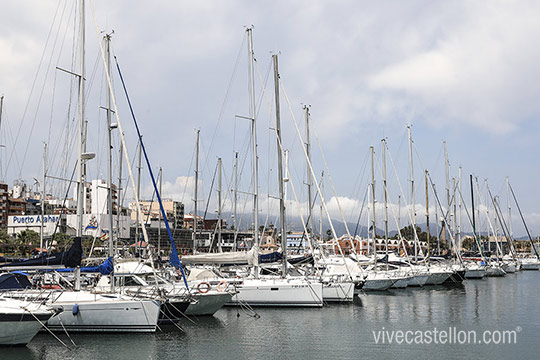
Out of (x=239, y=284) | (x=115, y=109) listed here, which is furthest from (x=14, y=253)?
(x=115, y=109)

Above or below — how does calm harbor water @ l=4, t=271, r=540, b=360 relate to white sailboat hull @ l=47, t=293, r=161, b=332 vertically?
below

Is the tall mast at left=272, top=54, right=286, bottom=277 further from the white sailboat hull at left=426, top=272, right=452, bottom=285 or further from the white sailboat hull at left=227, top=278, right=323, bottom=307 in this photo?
the white sailboat hull at left=426, top=272, right=452, bottom=285

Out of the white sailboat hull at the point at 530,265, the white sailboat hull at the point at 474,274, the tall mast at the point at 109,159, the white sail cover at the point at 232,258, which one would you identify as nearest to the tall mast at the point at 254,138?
the white sail cover at the point at 232,258

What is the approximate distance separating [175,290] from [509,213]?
89.8 meters

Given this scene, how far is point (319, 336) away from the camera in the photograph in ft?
85.4

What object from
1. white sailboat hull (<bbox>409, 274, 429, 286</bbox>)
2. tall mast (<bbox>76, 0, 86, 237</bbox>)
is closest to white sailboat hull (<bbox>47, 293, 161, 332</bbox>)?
tall mast (<bbox>76, 0, 86, 237</bbox>)

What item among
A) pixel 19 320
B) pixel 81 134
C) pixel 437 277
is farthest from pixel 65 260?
pixel 437 277

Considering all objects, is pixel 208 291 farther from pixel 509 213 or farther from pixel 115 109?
pixel 509 213

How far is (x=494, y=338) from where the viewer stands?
25.7 m

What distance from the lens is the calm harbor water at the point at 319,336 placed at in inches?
872

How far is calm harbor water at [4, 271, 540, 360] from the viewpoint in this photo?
22141 millimetres

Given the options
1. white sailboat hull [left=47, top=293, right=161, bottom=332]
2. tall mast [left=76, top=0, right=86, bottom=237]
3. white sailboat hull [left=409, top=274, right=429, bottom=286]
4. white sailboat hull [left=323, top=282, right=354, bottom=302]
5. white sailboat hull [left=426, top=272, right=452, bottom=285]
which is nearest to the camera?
white sailboat hull [left=47, top=293, right=161, bottom=332]

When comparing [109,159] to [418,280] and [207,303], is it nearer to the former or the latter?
[207,303]

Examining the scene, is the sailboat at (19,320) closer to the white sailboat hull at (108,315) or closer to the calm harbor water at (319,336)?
the calm harbor water at (319,336)
